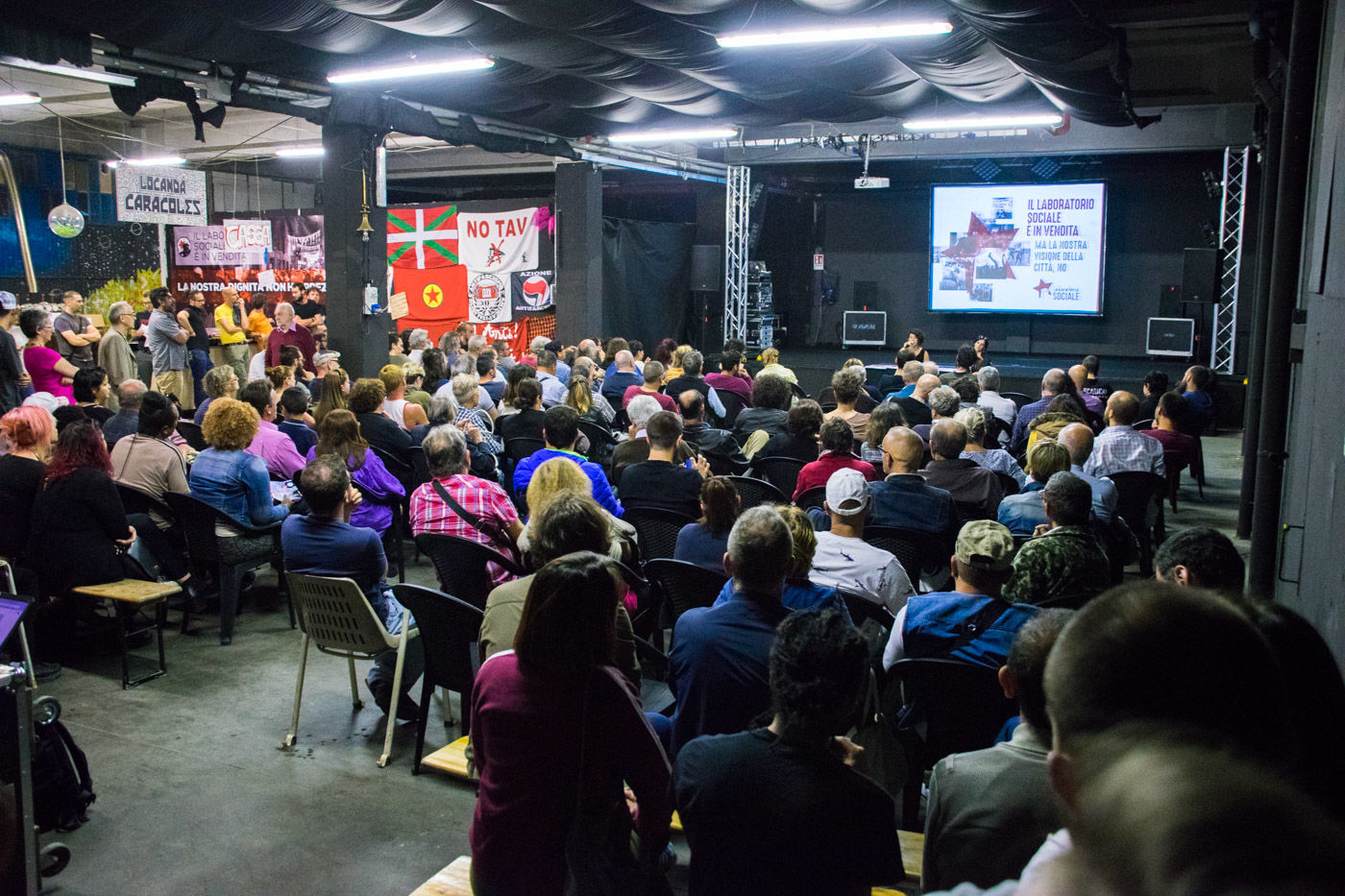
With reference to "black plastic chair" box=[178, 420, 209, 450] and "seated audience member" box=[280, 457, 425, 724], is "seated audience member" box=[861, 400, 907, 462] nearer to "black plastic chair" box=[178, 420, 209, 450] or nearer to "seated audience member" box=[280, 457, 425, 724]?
"seated audience member" box=[280, 457, 425, 724]

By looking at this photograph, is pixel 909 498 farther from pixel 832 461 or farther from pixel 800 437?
pixel 800 437

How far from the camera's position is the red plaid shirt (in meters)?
4.36

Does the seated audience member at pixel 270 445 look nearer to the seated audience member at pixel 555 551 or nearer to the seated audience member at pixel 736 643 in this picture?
Result: the seated audience member at pixel 555 551

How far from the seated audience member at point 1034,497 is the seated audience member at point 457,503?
7.16 feet

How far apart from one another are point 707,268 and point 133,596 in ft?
42.2

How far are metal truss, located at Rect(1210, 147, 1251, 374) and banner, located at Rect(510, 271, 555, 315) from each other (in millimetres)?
9006

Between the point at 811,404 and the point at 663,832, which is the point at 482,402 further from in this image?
the point at 663,832

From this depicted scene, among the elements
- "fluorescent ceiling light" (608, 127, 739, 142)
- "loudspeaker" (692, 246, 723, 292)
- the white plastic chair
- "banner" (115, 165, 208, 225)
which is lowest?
the white plastic chair

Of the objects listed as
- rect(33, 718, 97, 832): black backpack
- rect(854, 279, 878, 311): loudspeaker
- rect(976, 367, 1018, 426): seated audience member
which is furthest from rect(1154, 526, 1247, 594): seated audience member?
rect(854, 279, 878, 311): loudspeaker

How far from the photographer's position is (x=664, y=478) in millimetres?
4953

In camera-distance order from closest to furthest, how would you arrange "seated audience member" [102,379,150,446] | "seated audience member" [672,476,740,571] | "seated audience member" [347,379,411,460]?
"seated audience member" [672,476,740,571]
"seated audience member" [102,379,150,446]
"seated audience member" [347,379,411,460]

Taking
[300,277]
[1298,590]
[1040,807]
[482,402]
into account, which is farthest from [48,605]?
[300,277]

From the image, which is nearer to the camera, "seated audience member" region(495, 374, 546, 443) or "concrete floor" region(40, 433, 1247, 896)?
"concrete floor" region(40, 433, 1247, 896)

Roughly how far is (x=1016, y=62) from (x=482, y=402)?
4744 millimetres
